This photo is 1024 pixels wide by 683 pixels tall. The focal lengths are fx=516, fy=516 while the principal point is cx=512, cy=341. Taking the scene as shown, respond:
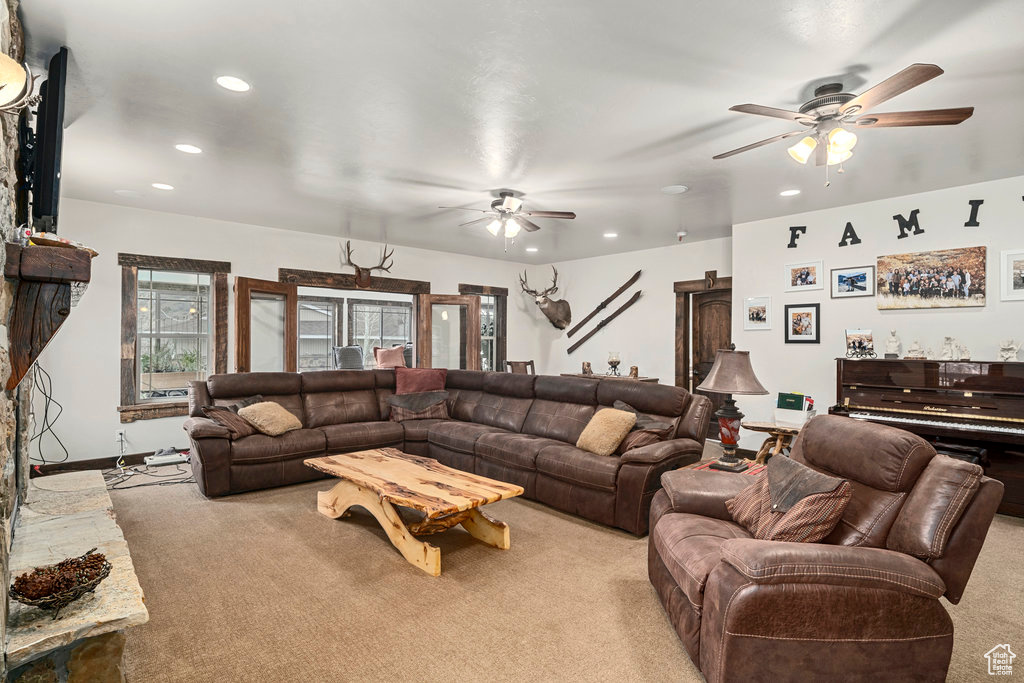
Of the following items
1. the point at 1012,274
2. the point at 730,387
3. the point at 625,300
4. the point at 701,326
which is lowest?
the point at 730,387

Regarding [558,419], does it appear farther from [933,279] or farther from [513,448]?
[933,279]

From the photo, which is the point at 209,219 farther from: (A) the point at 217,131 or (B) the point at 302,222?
(A) the point at 217,131

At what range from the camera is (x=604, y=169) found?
3.96 m

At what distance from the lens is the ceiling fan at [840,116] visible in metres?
2.38

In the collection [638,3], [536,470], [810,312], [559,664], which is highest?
[638,3]

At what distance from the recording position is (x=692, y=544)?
6.88ft

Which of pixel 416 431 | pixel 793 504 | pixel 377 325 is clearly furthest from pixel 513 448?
pixel 377 325

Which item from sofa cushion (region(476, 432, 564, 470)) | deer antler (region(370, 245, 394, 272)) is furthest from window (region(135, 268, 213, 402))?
sofa cushion (region(476, 432, 564, 470))

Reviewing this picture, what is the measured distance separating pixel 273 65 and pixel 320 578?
2599mm

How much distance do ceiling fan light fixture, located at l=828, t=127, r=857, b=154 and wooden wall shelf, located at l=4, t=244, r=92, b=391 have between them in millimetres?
3305

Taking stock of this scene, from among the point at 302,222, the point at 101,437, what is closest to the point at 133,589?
the point at 101,437

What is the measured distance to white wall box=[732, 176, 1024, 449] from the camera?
4.14 meters

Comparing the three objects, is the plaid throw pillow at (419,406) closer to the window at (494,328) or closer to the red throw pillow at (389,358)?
the red throw pillow at (389,358)

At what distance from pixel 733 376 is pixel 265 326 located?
17.5ft
